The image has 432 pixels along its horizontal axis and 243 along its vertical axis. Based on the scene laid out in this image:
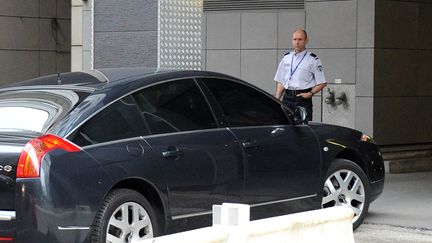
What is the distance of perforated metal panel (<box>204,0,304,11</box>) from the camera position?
13.5 metres

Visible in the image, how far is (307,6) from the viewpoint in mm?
13320

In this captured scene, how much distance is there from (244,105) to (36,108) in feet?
6.46

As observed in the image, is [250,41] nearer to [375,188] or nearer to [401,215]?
[401,215]

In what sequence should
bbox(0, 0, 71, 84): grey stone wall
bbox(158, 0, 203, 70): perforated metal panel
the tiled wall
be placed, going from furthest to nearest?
bbox(0, 0, 71, 84): grey stone wall < the tiled wall < bbox(158, 0, 203, 70): perforated metal panel

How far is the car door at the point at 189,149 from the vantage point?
678cm

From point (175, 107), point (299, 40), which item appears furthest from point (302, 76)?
point (175, 107)

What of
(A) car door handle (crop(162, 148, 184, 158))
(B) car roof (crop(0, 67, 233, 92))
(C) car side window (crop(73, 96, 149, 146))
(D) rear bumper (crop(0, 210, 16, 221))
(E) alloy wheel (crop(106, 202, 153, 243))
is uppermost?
(B) car roof (crop(0, 67, 233, 92))

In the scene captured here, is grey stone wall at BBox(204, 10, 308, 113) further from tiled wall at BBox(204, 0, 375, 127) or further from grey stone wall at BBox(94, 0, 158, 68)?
grey stone wall at BBox(94, 0, 158, 68)

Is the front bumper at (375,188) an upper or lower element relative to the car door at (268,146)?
lower

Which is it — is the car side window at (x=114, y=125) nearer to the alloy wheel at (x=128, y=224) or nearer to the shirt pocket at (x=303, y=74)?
the alloy wheel at (x=128, y=224)

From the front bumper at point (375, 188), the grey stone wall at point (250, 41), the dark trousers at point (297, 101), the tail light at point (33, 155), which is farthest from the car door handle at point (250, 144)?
the grey stone wall at point (250, 41)

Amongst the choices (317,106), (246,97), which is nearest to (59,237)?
(246,97)

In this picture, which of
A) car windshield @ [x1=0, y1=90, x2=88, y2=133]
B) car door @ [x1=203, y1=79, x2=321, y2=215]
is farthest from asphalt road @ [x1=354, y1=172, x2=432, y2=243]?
car windshield @ [x1=0, y1=90, x2=88, y2=133]

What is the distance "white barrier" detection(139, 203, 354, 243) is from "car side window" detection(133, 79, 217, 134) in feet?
6.41
